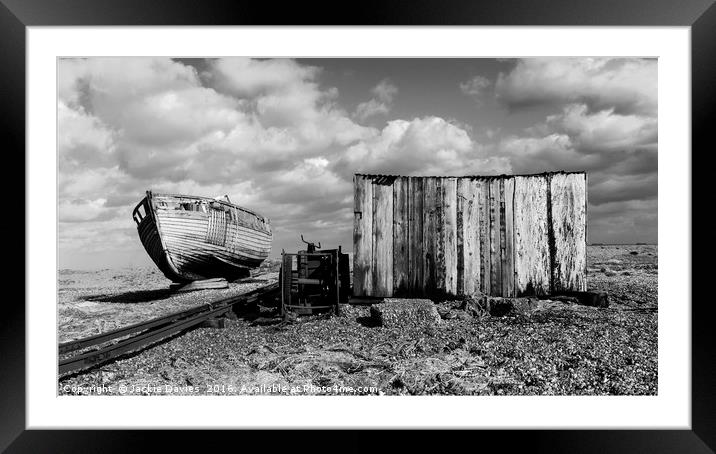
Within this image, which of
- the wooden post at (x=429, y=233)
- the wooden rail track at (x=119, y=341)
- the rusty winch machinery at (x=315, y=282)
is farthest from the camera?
the wooden post at (x=429, y=233)

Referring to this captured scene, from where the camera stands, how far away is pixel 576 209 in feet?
31.5

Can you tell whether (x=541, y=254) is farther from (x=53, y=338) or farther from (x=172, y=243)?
(x=172, y=243)

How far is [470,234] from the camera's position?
947 cm

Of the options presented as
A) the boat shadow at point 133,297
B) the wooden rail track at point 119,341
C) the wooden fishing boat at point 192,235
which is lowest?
the boat shadow at point 133,297

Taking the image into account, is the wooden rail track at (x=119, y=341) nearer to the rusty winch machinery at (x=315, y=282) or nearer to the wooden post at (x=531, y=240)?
the rusty winch machinery at (x=315, y=282)

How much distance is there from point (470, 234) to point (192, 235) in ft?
33.8

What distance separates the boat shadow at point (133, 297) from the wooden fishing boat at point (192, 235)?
83cm

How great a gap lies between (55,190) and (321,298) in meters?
6.35

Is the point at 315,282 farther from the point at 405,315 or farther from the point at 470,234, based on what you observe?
the point at 470,234
